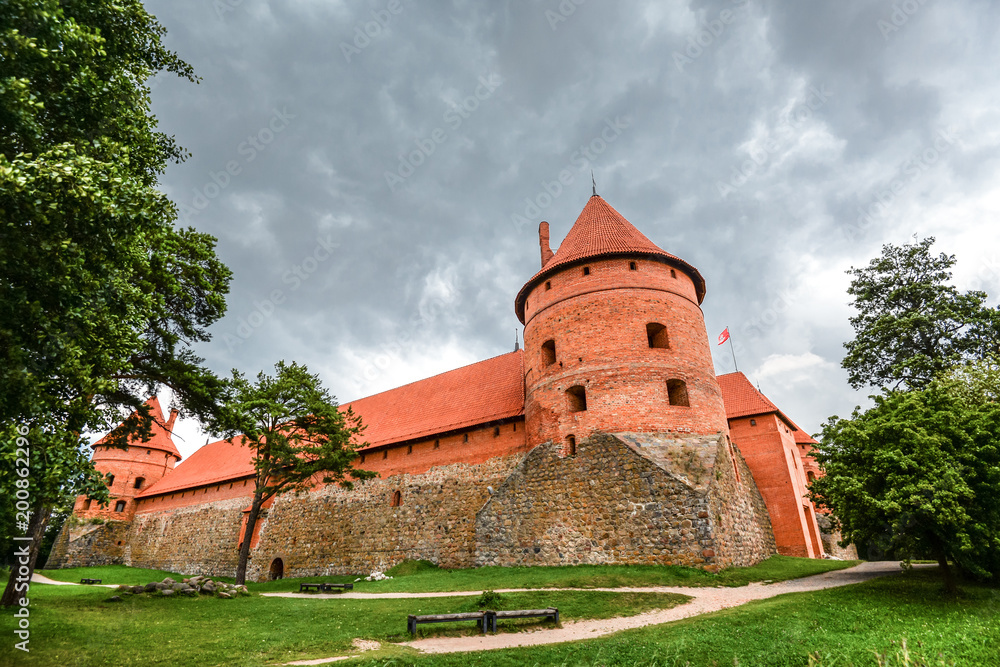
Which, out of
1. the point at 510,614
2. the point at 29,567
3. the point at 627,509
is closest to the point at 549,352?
the point at 627,509

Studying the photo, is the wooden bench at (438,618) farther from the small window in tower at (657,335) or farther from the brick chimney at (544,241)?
the brick chimney at (544,241)

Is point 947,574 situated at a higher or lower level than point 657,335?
lower

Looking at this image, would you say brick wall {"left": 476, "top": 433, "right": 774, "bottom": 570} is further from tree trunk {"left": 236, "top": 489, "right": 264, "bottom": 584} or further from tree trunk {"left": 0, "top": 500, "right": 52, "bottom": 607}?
tree trunk {"left": 0, "top": 500, "right": 52, "bottom": 607}

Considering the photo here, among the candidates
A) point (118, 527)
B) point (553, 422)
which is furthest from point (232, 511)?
point (553, 422)

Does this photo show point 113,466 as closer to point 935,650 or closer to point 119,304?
point 119,304

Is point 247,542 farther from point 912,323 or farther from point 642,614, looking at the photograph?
point 912,323

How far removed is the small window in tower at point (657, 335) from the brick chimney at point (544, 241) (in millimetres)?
5934

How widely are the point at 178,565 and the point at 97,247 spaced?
2859cm

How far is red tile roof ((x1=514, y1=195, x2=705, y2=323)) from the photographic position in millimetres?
17891

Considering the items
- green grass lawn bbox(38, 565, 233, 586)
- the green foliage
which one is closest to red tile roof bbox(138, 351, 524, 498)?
green grass lawn bbox(38, 565, 233, 586)

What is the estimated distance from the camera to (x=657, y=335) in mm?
17625

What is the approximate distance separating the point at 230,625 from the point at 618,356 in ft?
39.2

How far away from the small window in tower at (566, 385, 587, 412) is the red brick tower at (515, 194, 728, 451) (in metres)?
0.03

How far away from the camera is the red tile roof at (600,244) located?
58.7ft
